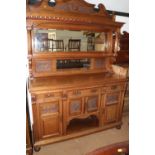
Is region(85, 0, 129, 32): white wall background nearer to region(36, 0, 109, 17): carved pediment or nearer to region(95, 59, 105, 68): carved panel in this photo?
region(36, 0, 109, 17): carved pediment

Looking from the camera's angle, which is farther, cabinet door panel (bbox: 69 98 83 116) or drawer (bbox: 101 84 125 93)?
drawer (bbox: 101 84 125 93)

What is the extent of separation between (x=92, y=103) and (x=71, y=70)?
0.64 metres

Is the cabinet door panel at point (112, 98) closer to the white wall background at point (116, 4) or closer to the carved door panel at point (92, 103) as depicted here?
the carved door panel at point (92, 103)

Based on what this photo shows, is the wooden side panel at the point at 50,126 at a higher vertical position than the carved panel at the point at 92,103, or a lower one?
lower

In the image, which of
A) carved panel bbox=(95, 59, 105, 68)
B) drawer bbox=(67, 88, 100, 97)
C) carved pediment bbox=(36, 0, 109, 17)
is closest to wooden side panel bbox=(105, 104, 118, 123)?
drawer bbox=(67, 88, 100, 97)

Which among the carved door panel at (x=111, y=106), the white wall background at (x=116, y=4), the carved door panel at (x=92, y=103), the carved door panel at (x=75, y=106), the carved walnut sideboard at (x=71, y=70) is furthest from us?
the white wall background at (x=116, y=4)

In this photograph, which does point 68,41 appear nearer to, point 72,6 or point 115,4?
point 72,6

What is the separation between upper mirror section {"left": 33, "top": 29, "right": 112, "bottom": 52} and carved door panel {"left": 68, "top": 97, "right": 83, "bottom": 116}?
2.65 feet

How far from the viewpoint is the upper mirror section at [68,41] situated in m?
2.29

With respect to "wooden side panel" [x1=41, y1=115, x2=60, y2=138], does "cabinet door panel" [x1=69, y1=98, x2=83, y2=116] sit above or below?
above

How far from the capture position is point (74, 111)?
2.20 m

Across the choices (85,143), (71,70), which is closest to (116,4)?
(71,70)

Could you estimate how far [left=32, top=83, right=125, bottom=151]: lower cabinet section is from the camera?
1991 millimetres

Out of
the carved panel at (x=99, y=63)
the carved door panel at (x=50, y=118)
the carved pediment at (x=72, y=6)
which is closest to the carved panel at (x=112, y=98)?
the carved panel at (x=99, y=63)
